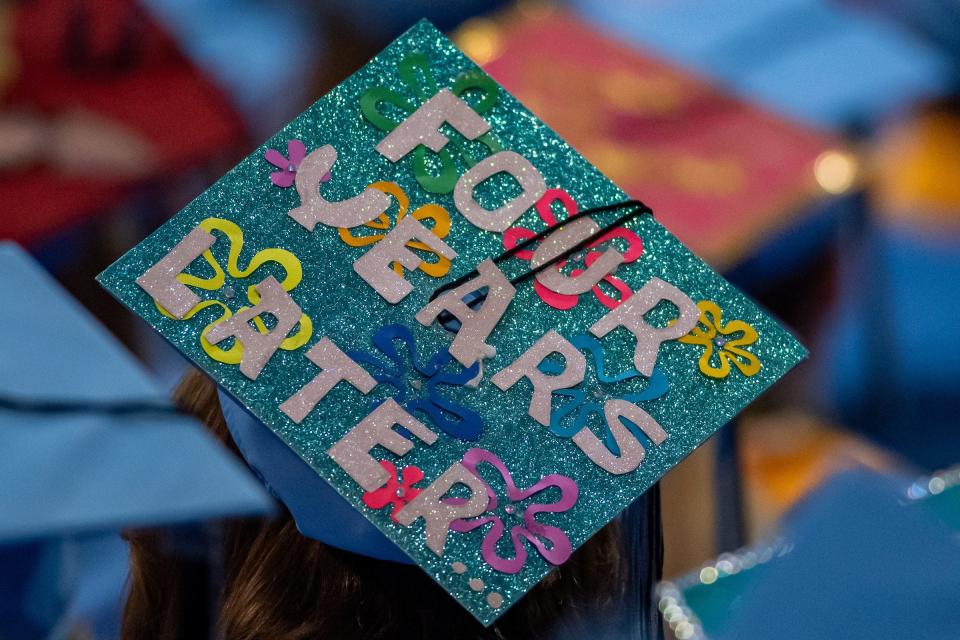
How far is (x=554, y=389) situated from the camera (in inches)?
37.5

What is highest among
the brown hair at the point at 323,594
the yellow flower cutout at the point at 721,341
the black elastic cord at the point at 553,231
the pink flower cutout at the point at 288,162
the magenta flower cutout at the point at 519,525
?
the pink flower cutout at the point at 288,162

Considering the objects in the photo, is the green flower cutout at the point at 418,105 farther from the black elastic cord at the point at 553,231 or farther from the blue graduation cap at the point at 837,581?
the blue graduation cap at the point at 837,581

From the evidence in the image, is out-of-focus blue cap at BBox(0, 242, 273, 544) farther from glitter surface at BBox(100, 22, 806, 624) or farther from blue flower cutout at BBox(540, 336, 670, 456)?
blue flower cutout at BBox(540, 336, 670, 456)

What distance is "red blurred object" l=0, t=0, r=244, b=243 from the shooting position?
7.66 ft

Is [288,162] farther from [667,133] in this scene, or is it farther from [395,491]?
[667,133]

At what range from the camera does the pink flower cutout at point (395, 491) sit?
35.7 inches

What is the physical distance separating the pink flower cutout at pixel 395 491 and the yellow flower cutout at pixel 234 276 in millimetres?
113

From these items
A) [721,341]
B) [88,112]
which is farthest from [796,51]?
[721,341]

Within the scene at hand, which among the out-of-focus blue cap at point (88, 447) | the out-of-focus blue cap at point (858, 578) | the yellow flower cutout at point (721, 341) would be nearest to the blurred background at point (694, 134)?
A: the out-of-focus blue cap at point (858, 578)

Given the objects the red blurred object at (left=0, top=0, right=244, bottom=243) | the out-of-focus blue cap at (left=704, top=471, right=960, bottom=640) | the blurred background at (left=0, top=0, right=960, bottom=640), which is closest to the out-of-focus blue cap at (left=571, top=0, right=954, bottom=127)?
the blurred background at (left=0, top=0, right=960, bottom=640)

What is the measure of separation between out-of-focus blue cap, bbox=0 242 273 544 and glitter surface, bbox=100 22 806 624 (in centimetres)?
5

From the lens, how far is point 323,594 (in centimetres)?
105

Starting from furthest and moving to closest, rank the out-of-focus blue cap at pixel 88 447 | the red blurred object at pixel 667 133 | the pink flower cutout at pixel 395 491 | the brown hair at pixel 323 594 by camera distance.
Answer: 1. the red blurred object at pixel 667 133
2. the brown hair at pixel 323 594
3. the pink flower cutout at pixel 395 491
4. the out-of-focus blue cap at pixel 88 447

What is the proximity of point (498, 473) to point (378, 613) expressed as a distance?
18cm
